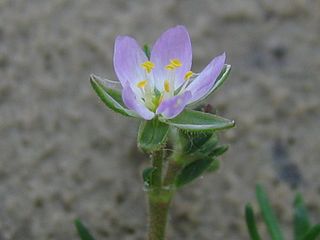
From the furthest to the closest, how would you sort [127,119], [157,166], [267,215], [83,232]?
[127,119], [267,215], [83,232], [157,166]

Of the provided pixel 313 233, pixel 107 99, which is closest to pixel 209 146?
pixel 107 99

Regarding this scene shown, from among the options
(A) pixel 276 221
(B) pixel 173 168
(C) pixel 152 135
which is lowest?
(A) pixel 276 221

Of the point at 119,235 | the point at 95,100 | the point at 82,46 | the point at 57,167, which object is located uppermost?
the point at 82,46

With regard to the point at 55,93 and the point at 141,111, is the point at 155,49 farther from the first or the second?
the point at 55,93

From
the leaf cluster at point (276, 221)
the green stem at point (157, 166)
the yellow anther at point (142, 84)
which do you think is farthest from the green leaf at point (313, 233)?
the yellow anther at point (142, 84)

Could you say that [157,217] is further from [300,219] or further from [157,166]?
[300,219]

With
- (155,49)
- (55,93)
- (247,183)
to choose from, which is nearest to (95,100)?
(55,93)
